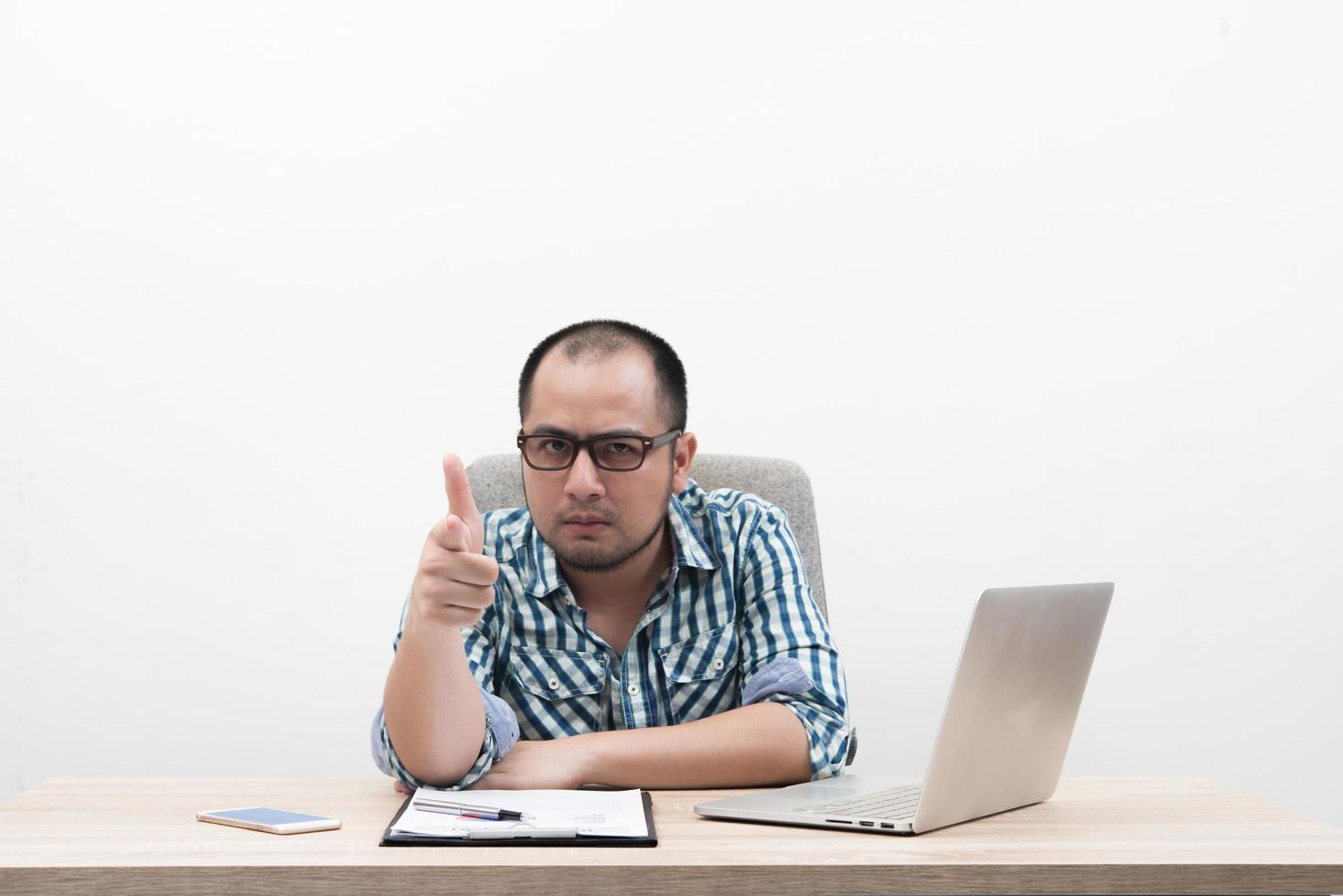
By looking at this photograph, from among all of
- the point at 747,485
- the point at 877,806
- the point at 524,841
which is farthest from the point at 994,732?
the point at 747,485

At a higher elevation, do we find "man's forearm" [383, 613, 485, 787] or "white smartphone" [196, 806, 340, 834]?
"man's forearm" [383, 613, 485, 787]

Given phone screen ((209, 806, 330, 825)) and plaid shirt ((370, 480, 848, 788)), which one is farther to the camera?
plaid shirt ((370, 480, 848, 788))

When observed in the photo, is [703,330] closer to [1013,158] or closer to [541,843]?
[1013,158]

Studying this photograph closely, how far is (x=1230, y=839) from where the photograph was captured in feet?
3.00

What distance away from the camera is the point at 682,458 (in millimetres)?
1495

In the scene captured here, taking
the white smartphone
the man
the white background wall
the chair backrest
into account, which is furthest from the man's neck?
the white background wall

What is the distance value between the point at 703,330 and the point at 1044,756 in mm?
1245

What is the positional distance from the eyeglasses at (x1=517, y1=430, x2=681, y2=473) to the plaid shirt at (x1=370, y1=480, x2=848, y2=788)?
0.15m

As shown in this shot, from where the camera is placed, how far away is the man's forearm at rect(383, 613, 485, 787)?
1043mm

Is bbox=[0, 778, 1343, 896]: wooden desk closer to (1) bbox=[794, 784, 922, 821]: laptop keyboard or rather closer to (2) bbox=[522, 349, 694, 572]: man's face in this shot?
(1) bbox=[794, 784, 922, 821]: laptop keyboard

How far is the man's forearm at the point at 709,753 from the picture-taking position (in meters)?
1.13

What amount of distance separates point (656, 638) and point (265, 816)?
59 centimetres

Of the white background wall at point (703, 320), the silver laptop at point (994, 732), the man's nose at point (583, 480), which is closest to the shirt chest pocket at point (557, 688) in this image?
the man's nose at point (583, 480)

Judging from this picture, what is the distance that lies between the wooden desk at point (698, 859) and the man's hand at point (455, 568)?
18 cm
